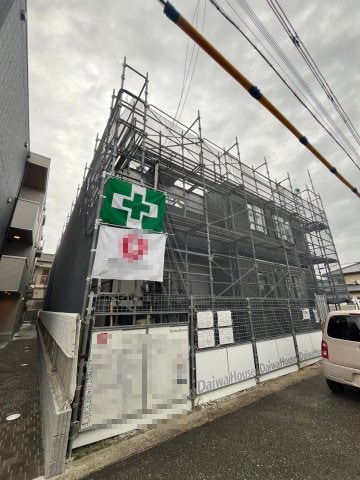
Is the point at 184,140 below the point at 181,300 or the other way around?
the other way around

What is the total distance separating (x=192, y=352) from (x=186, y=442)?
1.27m

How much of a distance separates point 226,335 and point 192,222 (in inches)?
137

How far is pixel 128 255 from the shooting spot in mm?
3881

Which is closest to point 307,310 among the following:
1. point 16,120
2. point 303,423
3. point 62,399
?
point 303,423

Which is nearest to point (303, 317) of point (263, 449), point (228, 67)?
point (263, 449)

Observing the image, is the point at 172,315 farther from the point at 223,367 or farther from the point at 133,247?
the point at 133,247

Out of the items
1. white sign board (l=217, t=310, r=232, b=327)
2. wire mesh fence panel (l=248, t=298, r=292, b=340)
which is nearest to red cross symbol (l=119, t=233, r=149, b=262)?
white sign board (l=217, t=310, r=232, b=327)

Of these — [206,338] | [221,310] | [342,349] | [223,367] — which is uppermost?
[221,310]

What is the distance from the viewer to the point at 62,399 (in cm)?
259

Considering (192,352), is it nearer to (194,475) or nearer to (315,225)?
(194,475)

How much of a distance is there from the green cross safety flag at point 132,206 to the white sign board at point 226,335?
2.52 metres

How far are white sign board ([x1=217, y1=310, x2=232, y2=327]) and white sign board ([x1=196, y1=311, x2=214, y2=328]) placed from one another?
9.0 inches

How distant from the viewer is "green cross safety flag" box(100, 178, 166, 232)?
3.97 meters

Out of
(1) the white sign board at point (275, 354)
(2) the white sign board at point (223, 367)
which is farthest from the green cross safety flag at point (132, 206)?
(1) the white sign board at point (275, 354)
